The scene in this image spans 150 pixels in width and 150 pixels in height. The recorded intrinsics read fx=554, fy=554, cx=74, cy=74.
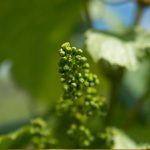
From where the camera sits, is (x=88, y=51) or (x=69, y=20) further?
(x=69, y=20)

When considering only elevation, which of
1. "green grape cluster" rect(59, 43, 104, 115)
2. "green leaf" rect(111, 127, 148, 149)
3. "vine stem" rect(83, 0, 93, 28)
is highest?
"green grape cluster" rect(59, 43, 104, 115)

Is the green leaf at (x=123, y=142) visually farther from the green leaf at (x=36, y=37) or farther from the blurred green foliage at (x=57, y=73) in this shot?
the green leaf at (x=36, y=37)

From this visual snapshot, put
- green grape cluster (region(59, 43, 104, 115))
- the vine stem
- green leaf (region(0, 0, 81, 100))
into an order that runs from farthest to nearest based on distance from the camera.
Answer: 1. green leaf (region(0, 0, 81, 100))
2. the vine stem
3. green grape cluster (region(59, 43, 104, 115))

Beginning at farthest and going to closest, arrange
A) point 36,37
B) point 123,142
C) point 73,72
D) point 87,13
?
point 36,37
point 87,13
point 123,142
point 73,72

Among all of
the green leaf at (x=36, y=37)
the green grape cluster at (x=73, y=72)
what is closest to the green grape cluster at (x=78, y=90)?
the green grape cluster at (x=73, y=72)

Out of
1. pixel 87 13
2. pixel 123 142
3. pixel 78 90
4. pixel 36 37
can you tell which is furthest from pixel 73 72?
pixel 36 37

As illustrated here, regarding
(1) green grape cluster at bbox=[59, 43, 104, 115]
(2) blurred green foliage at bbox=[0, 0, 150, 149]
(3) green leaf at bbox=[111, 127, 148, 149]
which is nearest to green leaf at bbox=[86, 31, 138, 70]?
(2) blurred green foliage at bbox=[0, 0, 150, 149]

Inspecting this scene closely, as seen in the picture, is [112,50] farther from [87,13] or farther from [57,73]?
[57,73]

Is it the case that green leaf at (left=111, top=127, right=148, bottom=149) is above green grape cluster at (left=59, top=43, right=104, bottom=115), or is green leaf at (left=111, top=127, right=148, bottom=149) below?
below

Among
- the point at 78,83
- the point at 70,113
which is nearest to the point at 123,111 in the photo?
the point at 70,113

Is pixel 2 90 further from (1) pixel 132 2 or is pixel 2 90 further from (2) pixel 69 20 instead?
(1) pixel 132 2

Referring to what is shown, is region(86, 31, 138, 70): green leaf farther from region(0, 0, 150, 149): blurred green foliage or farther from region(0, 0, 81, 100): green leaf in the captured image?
region(0, 0, 81, 100): green leaf
